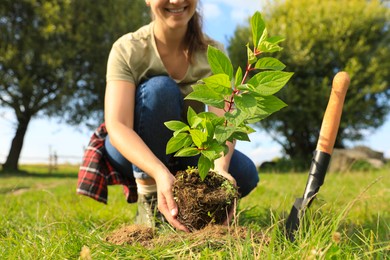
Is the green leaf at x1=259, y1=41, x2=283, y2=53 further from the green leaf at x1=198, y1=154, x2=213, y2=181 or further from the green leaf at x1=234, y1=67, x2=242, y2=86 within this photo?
the green leaf at x1=198, y1=154, x2=213, y2=181

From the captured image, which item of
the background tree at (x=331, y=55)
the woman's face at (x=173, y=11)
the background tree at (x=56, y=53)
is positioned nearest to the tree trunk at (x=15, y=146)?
the background tree at (x=56, y=53)

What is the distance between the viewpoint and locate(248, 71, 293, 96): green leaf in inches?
68.0

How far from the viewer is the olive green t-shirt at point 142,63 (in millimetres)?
2711

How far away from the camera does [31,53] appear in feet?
50.6

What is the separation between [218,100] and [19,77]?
15.1 m

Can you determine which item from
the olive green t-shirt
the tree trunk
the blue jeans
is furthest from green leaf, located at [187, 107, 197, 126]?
the tree trunk

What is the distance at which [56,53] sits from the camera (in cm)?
1530

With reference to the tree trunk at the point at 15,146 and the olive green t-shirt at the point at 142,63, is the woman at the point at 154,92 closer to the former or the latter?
the olive green t-shirt at the point at 142,63

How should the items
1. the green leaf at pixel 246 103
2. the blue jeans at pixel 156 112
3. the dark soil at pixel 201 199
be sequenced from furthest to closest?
the blue jeans at pixel 156 112
the dark soil at pixel 201 199
the green leaf at pixel 246 103

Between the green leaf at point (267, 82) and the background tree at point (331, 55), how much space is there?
12.8m

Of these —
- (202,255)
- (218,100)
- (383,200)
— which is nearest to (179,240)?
(202,255)

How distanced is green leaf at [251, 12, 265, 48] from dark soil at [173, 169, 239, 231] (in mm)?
638

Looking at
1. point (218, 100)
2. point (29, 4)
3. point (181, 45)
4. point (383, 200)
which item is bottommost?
point (383, 200)

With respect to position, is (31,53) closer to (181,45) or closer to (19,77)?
(19,77)
